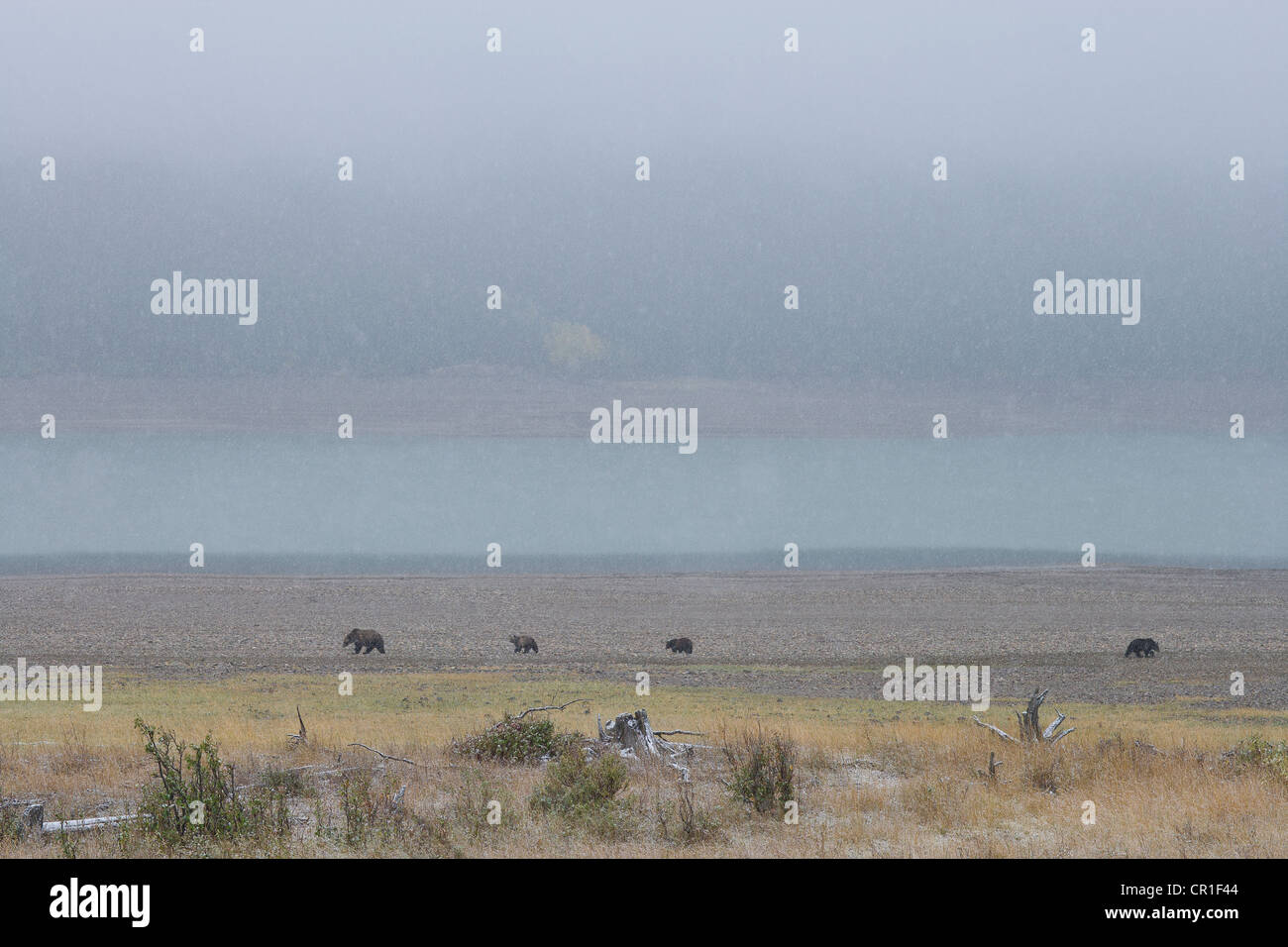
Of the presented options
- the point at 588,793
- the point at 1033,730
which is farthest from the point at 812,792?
the point at 1033,730

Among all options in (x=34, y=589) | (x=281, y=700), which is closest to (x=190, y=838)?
(x=281, y=700)

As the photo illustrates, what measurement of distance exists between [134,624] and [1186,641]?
61.5 m

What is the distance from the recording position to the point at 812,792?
35.8ft

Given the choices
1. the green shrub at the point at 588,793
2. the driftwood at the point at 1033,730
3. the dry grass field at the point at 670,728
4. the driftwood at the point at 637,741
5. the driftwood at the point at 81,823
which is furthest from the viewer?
the driftwood at the point at 1033,730

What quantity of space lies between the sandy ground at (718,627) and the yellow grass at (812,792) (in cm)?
1686

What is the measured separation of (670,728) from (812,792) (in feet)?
18.2

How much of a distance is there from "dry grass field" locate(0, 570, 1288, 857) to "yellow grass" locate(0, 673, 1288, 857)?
46 millimetres

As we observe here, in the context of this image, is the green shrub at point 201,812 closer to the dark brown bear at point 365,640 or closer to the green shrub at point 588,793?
the green shrub at point 588,793

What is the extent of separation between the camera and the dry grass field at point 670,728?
898 cm

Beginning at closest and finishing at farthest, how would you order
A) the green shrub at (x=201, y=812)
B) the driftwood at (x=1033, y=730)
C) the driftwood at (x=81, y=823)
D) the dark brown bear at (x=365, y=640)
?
the green shrub at (x=201, y=812), the driftwood at (x=81, y=823), the driftwood at (x=1033, y=730), the dark brown bear at (x=365, y=640)

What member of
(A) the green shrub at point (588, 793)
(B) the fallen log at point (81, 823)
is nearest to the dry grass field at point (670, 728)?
(A) the green shrub at point (588, 793)

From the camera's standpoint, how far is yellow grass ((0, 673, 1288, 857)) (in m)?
8.72

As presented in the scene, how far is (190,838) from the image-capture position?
8.66m

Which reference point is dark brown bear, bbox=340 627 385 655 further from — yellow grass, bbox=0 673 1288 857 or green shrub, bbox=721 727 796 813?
green shrub, bbox=721 727 796 813
